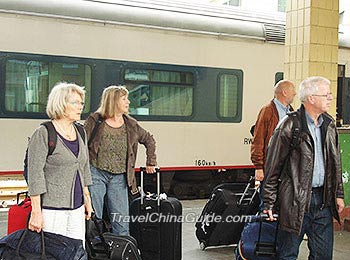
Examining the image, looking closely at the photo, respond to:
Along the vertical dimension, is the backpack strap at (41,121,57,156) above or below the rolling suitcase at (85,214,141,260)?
above

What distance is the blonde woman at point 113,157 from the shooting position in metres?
5.38

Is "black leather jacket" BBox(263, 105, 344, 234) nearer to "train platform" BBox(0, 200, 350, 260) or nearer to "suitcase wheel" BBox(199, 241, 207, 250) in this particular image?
"train platform" BBox(0, 200, 350, 260)

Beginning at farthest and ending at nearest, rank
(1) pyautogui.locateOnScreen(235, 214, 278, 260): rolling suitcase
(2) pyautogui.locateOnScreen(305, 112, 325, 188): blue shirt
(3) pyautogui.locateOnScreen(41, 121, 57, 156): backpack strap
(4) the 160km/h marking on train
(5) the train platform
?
(4) the 160km/h marking on train, (5) the train platform, (1) pyautogui.locateOnScreen(235, 214, 278, 260): rolling suitcase, (2) pyautogui.locateOnScreen(305, 112, 325, 188): blue shirt, (3) pyautogui.locateOnScreen(41, 121, 57, 156): backpack strap

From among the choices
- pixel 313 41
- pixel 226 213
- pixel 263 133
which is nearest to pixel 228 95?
pixel 313 41

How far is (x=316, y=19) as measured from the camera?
7359mm

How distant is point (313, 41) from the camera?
7.31m

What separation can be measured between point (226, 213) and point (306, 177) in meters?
1.78

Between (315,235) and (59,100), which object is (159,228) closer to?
(315,235)

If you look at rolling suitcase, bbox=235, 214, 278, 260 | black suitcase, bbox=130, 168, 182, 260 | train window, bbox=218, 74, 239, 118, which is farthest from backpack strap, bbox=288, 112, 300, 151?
train window, bbox=218, 74, 239, 118

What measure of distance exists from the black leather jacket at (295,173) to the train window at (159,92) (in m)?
4.97

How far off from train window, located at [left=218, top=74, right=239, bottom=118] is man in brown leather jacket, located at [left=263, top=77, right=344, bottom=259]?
5.44 m

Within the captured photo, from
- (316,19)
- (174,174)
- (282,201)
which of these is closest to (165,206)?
(282,201)

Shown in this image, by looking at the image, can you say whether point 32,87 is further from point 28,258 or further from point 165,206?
point 28,258

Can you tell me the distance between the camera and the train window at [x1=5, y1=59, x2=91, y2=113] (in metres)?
8.42
